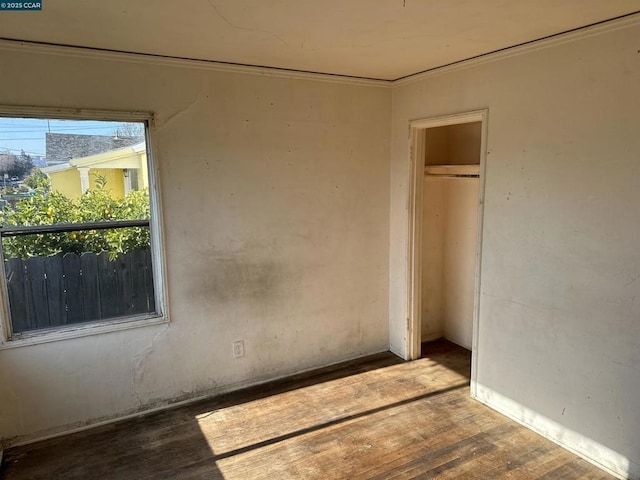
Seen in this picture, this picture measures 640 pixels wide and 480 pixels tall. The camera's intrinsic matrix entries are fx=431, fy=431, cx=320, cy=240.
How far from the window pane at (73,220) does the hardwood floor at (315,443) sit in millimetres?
821

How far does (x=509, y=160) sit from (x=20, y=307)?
10.6 ft

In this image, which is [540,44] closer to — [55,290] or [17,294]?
[55,290]

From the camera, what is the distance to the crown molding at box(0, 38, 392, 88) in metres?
2.46

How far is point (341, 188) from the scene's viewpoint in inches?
142

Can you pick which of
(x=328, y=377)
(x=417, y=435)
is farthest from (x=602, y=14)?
(x=328, y=377)

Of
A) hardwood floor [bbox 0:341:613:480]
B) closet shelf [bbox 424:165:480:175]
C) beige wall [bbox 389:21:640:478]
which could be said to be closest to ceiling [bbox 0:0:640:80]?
beige wall [bbox 389:21:640:478]

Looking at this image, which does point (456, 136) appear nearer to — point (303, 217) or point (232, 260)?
point (303, 217)

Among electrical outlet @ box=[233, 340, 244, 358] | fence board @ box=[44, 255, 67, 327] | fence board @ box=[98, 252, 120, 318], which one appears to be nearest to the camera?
fence board @ box=[44, 255, 67, 327]

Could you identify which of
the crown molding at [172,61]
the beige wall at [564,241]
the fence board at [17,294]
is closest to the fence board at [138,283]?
the fence board at [17,294]

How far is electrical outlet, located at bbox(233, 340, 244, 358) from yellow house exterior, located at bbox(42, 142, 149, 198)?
135 cm

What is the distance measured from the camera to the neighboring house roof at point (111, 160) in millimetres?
2672

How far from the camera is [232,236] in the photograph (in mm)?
3207

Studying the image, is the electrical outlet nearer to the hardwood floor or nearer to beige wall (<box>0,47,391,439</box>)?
beige wall (<box>0,47,391,439</box>)

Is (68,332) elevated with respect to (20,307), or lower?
lower
